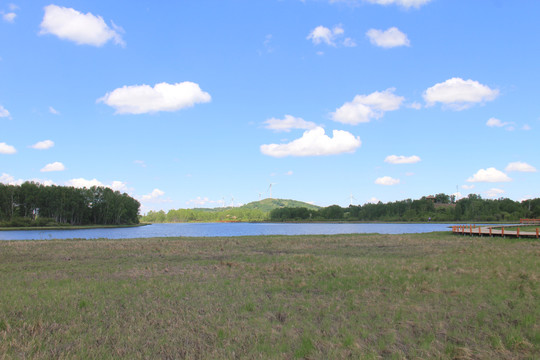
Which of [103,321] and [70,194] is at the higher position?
[70,194]

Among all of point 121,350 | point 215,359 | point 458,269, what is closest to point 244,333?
point 215,359

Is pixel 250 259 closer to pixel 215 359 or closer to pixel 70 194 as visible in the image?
pixel 215 359

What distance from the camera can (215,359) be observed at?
7148 mm

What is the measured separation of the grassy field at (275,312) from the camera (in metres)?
7.65

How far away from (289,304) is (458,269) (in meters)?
10.0

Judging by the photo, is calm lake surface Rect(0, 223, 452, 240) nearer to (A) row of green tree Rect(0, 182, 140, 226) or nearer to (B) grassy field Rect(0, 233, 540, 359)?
(A) row of green tree Rect(0, 182, 140, 226)

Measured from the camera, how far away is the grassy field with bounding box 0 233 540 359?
301 inches

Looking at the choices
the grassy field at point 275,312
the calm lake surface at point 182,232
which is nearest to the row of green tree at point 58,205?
the calm lake surface at point 182,232

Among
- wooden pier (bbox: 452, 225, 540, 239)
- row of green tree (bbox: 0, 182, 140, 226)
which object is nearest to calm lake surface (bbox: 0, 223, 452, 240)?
row of green tree (bbox: 0, 182, 140, 226)

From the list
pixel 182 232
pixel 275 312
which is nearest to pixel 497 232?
pixel 275 312

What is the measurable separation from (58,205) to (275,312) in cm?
13783

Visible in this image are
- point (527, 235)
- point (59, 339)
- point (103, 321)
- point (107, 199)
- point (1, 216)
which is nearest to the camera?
point (59, 339)

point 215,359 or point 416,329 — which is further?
point 416,329

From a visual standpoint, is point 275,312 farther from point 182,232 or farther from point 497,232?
point 182,232
